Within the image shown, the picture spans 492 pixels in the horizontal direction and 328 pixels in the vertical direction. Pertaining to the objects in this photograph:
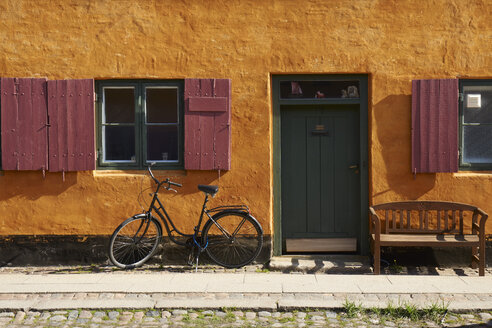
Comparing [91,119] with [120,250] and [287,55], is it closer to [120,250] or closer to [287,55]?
[120,250]

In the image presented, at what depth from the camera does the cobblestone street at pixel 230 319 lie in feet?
15.6

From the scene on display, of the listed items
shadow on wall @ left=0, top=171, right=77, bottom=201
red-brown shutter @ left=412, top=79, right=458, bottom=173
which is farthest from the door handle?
shadow on wall @ left=0, top=171, right=77, bottom=201

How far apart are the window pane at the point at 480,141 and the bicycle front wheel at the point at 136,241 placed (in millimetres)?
3949

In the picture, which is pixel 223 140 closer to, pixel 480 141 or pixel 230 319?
pixel 230 319

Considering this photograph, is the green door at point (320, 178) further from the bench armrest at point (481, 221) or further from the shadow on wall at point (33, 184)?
the shadow on wall at point (33, 184)

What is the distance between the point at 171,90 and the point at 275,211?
6.57 ft

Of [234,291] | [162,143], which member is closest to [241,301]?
[234,291]

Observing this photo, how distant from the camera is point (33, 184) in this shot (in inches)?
271

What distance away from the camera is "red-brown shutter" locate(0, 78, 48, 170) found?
6.78 meters

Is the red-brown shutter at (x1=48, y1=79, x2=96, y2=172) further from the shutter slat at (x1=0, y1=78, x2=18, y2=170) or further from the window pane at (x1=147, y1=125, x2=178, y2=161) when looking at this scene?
the window pane at (x1=147, y1=125, x2=178, y2=161)

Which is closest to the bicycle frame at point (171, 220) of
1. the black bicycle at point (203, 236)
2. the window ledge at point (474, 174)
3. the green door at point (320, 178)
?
the black bicycle at point (203, 236)

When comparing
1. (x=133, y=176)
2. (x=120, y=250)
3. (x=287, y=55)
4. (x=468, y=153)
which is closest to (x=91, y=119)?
(x=133, y=176)

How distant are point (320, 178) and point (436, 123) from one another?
5.11 ft

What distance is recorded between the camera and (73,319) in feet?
16.1
